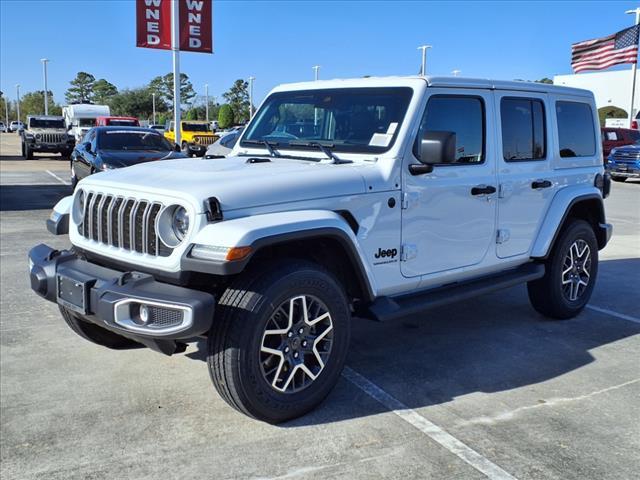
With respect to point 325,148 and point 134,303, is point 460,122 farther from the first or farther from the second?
point 134,303

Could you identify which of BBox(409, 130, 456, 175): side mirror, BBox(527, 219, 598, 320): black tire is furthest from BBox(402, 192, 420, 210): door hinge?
BBox(527, 219, 598, 320): black tire

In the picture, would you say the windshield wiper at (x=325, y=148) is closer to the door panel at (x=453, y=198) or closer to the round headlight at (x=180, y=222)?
the door panel at (x=453, y=198)

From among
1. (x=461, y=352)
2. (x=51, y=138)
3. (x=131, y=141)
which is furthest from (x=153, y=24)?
(x=461, y=352)

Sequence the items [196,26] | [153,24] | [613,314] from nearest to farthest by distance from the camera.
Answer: [613,314], [153,24], [196,26]

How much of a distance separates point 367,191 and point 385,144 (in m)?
0.44

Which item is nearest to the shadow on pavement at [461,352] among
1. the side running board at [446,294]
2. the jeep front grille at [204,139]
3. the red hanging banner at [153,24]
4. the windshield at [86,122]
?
the side running board at [446,294]

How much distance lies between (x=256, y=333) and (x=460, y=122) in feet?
7.32

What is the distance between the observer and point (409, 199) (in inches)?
160

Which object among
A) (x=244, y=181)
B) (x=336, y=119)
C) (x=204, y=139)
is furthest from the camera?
(x=204, y=139)

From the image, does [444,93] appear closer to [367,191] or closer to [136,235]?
[367,191]

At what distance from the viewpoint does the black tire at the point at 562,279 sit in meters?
5.39

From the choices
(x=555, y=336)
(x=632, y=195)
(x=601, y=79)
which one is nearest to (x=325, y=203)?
(x=555, y=336)

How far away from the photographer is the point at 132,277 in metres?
3.38

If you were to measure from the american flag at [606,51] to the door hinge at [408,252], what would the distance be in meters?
24.3
